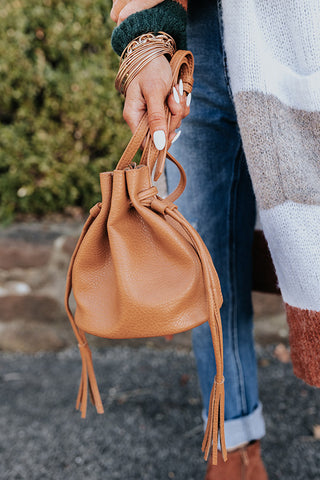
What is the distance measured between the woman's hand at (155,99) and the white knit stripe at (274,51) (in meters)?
0.13

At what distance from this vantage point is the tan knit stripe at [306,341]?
881mm

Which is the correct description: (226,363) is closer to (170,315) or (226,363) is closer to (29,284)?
(170,315)

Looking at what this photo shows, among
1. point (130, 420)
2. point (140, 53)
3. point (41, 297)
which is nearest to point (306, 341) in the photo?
point (140, 53)

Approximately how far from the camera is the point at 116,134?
244 centimetres

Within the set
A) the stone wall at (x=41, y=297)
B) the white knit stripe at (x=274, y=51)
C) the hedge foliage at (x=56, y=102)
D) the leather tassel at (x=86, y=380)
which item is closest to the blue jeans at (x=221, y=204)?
the white knit stripe at (x=274, y=51)

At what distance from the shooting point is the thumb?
832 millimetres

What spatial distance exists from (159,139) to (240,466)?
0.96 meters

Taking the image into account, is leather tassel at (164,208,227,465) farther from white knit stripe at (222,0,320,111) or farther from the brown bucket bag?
white knit stripe at (222,0,320,111)

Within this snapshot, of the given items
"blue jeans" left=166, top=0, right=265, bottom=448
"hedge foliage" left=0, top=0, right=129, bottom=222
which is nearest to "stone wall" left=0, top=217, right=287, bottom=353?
"hedge foliage" left=0, top=0, right=129, bottom=222

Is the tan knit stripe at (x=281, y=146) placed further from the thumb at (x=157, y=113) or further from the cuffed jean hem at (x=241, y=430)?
the cuffed jean hem at (x=241, y=430)

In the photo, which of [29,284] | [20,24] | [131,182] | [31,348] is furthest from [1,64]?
[131,182]

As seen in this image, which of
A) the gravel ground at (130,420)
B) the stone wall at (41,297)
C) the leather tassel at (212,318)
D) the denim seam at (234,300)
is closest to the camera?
the leather tassel at (212,318)

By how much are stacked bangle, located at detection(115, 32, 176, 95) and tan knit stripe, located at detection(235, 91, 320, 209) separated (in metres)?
0.18

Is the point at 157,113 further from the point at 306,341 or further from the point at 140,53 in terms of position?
the point at 306,341
